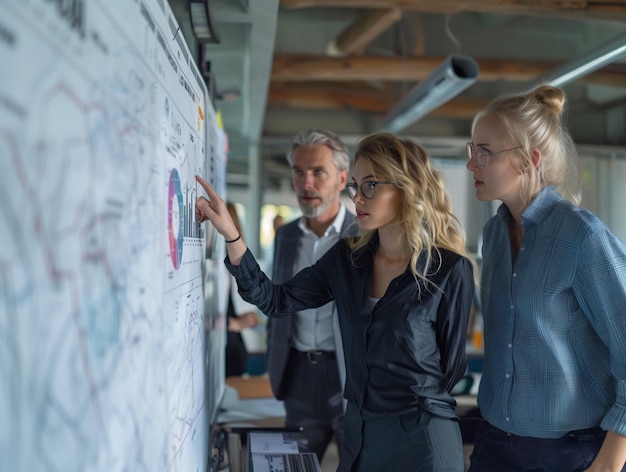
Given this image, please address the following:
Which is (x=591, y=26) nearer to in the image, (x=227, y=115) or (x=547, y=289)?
(x=227, y=115)

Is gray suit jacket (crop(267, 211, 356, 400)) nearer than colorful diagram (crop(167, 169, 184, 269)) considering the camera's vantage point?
No

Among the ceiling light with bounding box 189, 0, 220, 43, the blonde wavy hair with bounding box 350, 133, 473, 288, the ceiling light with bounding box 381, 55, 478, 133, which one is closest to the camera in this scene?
the blonde wavy hair with bounding box 350, 133, 473, 288

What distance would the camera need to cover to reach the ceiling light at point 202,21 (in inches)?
74.2

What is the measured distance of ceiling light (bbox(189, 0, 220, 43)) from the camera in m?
1.88

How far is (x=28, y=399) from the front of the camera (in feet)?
1.83

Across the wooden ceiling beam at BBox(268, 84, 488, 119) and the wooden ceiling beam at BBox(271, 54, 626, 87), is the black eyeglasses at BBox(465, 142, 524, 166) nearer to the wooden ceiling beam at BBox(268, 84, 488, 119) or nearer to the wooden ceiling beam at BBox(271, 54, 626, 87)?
the wooden ceiling beam at BBox(271, 54, 626, 87)

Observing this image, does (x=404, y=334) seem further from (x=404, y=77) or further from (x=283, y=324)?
(x=404, y=77)

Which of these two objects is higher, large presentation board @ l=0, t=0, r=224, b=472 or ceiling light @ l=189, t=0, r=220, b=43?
ceiling light @ l=189, t=0, r=220, b=43

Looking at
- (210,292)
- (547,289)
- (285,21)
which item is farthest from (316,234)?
(285,21)

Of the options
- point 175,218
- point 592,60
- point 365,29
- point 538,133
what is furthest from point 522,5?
point 175,218

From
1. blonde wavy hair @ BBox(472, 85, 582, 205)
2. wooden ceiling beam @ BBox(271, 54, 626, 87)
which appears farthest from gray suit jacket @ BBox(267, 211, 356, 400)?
wooden ceiling beam @ BBox(271, 54, 626, 87)

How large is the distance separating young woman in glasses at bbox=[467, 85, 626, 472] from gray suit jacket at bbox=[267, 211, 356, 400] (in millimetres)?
731

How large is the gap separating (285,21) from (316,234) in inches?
154

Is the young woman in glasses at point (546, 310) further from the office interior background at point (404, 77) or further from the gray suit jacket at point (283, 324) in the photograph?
the office interior background at point (404, 77)
